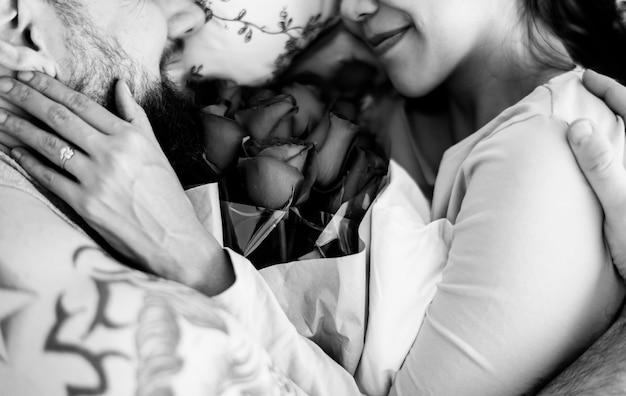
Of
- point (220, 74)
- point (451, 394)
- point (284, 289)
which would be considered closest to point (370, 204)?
point (284, 289)

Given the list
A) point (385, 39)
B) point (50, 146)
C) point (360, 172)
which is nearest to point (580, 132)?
point (360, 172)

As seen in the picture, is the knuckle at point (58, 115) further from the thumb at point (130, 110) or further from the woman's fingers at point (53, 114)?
the thumb at point (130, 110)

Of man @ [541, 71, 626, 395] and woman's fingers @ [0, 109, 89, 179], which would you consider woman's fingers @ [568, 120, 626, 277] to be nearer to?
man @ [541, 71, 626, 395]

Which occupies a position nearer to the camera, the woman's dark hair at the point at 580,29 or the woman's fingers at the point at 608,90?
the woman's fingers at the point at 608,90

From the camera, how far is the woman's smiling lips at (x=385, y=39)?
1.24 metres

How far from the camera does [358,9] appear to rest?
1234 millimetres

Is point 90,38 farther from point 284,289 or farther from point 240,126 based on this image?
point 284,289

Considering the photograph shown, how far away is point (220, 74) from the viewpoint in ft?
4.26

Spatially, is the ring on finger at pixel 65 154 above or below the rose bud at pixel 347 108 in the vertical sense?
above

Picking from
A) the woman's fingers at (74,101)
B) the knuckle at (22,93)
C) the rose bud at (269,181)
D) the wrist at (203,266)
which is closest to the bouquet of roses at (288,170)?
Result: the rose bud at (269,181)

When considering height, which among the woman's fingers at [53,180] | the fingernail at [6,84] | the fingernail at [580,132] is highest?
the fingernail at [6,84]

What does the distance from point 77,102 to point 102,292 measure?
0.34 m

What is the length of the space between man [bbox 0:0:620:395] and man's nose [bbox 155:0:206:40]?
6.7 inches

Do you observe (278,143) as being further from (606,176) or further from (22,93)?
(606,176)
